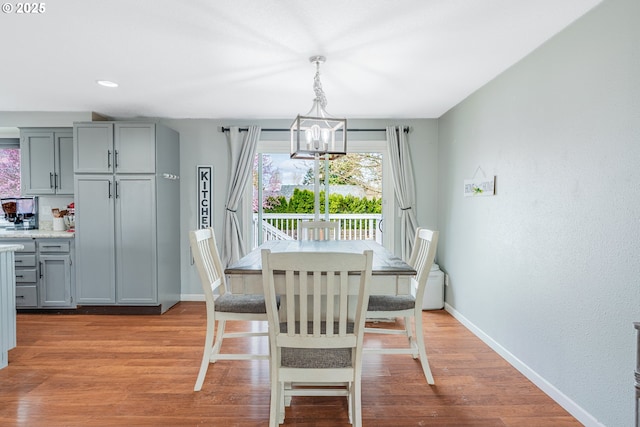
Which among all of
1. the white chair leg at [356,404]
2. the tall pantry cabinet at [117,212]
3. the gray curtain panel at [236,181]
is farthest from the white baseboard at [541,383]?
the tall pantry cabinet at [117,212]

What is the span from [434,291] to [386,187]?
4.82ft

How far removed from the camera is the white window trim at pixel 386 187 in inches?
185

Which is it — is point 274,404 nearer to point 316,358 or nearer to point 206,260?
point 316,358

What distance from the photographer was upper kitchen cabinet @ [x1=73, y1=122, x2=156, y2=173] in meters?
4.02

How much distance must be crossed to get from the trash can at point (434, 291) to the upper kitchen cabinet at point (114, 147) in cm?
347

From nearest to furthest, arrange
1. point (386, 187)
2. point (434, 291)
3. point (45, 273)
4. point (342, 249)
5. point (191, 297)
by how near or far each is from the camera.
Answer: point (342, 249), point (45, 273), point (434, 291), point (191, 297), point (386, 187)

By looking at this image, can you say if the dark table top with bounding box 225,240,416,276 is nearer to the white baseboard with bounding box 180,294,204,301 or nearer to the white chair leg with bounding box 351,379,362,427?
the white chair leg with bounding box 351,379,362,427

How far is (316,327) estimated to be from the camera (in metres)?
1.75

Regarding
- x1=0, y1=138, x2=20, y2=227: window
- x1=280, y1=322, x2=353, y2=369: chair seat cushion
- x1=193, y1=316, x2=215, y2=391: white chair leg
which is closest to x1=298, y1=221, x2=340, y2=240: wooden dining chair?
x1=193, y1=316, x2=215, y2=391: white chair leg

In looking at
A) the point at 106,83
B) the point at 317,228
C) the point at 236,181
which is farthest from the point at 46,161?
the point at 317,228

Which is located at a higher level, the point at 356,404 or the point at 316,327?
the point at 316,327

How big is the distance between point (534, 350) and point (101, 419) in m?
2.88
